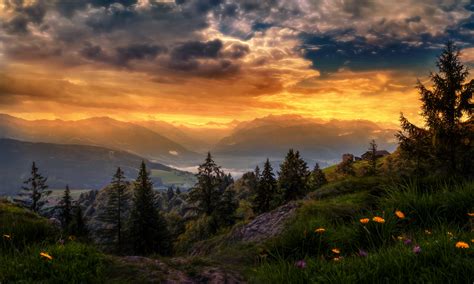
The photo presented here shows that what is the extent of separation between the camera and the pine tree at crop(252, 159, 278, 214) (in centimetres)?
5944

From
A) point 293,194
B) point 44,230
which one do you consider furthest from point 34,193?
point 44,230

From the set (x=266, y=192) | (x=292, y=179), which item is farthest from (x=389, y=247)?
(x=266, y=192)

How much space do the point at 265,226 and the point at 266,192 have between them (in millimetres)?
48590

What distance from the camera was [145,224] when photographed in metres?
50.2

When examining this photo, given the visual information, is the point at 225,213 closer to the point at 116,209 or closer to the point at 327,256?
the point at 116,209

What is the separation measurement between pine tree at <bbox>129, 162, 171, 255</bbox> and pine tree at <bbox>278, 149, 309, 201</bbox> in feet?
70.2

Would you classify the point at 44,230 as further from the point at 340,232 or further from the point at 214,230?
the point at 214,230

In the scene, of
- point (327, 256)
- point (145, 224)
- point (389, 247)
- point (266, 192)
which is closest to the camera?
point (389, 247)

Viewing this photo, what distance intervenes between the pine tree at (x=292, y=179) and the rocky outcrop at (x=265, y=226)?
43.9 metres

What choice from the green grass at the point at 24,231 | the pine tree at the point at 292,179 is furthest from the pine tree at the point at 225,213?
the green grass at the point at 24,231

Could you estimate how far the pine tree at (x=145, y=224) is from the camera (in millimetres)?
50000

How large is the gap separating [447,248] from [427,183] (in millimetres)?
7343

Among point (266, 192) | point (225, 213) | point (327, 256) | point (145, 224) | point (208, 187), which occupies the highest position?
point (327, 256)

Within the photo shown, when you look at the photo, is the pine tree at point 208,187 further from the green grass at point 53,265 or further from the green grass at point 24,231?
the green grass at point 53,265
